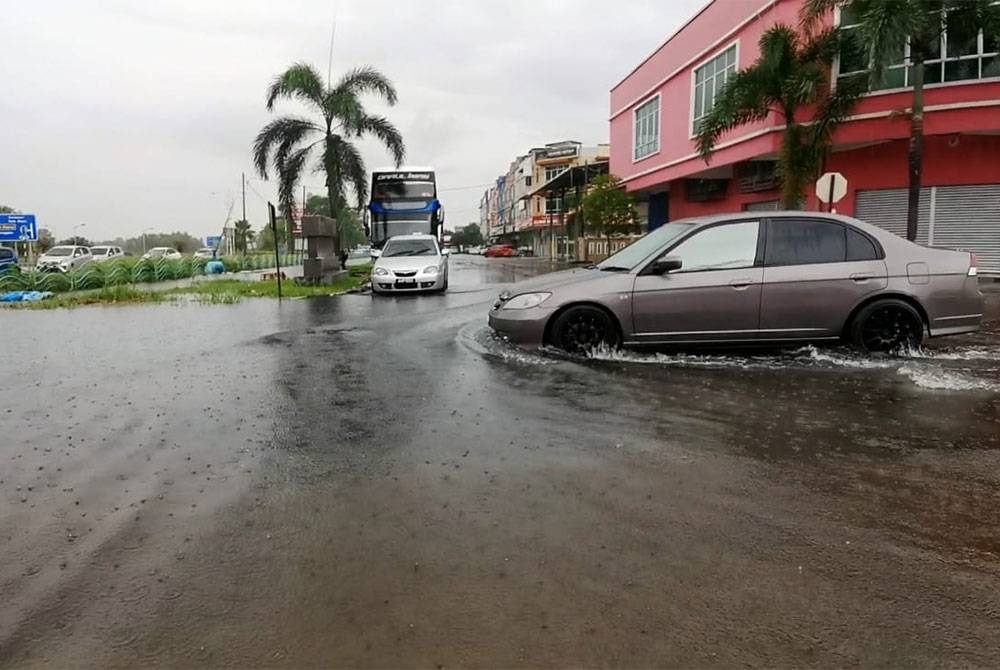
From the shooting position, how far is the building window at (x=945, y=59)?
15.5 m

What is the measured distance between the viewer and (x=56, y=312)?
1408cm

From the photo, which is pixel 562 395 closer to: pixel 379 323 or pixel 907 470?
pixel 907 470

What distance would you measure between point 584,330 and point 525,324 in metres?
0.63

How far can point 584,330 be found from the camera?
7.56 metres

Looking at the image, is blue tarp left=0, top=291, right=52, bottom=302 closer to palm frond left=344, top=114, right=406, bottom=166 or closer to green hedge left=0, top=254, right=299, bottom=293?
green hedge left=0, top=254, right=299, bottom=293

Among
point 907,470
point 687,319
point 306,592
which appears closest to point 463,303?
point 687,319

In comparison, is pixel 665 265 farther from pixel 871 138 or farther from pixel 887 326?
pixel 871 138

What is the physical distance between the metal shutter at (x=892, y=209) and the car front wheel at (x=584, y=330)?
48.3ft

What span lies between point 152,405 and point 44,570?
313 centimetres

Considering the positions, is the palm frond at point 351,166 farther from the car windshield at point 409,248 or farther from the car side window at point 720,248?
the car side window at point 720,248

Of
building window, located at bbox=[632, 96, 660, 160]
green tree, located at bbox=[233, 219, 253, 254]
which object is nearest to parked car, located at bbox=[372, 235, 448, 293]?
building window, located at bbox=[632, 96, 660, 160]

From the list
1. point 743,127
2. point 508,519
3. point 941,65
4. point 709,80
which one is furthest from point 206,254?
point 508,519

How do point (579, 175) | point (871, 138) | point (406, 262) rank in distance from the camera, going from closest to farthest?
point (406, 262), point (871, 138), point (579, 175)

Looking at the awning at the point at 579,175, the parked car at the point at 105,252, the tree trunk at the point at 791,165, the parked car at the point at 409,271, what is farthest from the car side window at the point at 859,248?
the parked car at the point at 105,252
